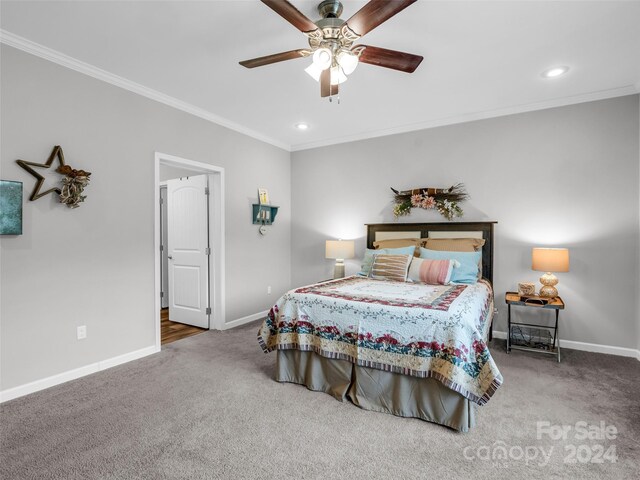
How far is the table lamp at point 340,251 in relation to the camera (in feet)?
15.1

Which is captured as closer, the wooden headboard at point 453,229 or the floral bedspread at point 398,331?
the floral bedspread at point 398,331

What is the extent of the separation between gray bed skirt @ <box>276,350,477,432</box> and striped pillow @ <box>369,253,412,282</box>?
1378 millimetres

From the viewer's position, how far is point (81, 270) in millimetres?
2906

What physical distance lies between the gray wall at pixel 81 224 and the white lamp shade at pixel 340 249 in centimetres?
196

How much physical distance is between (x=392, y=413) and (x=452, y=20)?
269 cm

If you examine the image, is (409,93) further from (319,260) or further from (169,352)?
(169,352)

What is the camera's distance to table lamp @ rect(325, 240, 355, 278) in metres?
4.61

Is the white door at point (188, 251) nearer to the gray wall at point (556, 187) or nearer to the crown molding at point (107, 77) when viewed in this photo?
the crown molding at point (107, 77)

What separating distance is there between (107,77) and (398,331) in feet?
10.9

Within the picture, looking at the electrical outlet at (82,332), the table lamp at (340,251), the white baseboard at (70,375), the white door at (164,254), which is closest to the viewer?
the white baseboard at (70,375)

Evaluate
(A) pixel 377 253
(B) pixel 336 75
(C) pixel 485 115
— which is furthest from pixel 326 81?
(C) pixel 485 115

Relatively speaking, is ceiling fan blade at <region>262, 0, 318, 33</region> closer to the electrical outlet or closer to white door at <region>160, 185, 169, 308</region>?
the electrical outlet

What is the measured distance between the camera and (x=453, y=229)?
4152 millimetres

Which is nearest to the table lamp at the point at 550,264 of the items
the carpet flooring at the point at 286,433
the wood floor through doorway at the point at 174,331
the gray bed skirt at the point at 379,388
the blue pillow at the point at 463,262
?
the blue pillow at the point at 463,262
